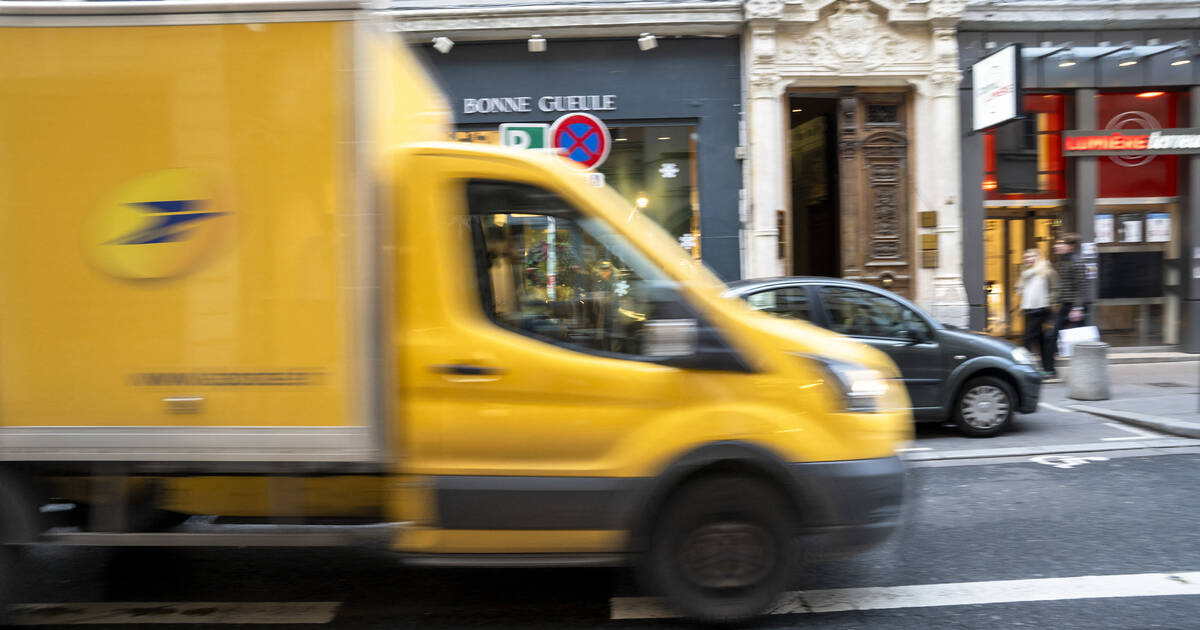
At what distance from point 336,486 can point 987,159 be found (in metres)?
13.8

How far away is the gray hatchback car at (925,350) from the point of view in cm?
816

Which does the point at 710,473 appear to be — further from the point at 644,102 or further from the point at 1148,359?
the point at 1148,359

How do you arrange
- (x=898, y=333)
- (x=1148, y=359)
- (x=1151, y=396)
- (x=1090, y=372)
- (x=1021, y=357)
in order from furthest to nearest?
(x=1148, y=359), (x=1151, y=396), (x=1090, y=372), (x=1021, y=357), (x=898, y=333)

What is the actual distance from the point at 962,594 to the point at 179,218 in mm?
4181

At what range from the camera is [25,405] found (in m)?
3.94

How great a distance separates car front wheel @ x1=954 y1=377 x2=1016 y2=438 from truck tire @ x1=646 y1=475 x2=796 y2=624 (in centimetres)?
522

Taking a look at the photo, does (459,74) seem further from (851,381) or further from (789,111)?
(851,381)

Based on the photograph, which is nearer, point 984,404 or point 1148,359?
point 984,404

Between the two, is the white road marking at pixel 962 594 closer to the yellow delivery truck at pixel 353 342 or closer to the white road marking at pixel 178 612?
the yellow delivery truck at pixel 353 342

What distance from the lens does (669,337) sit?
156 inches

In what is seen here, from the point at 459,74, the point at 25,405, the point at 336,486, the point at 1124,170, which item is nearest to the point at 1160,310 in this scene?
the point at 1124,170

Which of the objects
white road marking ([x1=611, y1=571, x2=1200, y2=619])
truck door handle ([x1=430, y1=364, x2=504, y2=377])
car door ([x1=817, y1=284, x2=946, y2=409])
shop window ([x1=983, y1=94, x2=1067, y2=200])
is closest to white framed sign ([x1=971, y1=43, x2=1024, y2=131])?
shop window ([x1=983, y1=94, x2=1067, y2=200])

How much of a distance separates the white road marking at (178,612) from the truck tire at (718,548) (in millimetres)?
1734

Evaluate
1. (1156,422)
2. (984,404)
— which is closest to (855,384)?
(984,404)
